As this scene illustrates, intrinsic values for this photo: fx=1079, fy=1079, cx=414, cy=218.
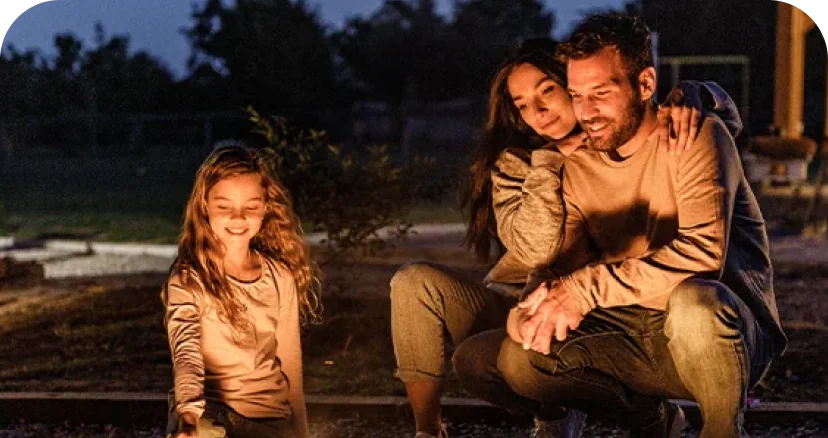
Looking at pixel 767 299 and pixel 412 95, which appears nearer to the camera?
pixel 767 299

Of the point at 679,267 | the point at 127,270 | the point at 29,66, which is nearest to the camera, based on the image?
the point at 679,267

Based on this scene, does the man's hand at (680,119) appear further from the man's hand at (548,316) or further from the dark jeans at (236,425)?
the dark jeans at (236,425)

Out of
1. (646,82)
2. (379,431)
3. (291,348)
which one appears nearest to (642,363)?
(646,82)

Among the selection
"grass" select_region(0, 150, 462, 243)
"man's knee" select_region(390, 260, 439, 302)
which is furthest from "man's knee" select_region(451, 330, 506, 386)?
"grass" select_region(0, 150, 462, 243)

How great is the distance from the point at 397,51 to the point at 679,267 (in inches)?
902

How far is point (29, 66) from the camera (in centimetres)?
780

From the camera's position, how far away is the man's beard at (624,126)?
2898mm

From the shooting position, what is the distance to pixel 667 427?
3326 millimetres

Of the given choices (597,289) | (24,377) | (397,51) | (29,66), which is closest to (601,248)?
(597,289)

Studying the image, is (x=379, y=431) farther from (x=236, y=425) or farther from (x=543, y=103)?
(x=543, y=103)

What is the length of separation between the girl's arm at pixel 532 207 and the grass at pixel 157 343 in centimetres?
148

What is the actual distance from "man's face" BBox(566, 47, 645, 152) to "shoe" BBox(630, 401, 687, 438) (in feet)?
3.01

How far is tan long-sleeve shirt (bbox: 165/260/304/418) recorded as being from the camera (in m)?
3.14

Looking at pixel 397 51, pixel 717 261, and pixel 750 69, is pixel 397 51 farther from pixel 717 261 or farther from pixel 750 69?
pixel 717 261
